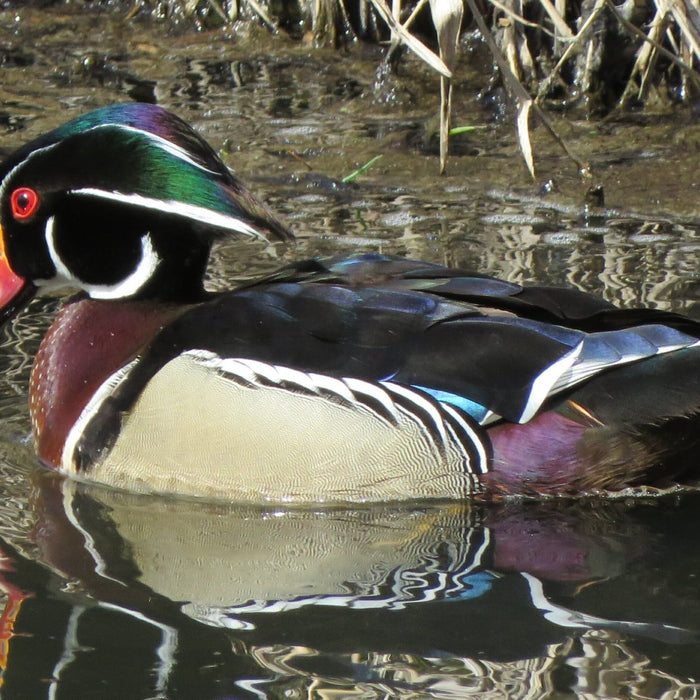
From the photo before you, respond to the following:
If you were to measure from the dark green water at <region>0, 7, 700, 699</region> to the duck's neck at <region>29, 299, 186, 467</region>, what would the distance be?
0.19 m

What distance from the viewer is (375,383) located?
3.87m

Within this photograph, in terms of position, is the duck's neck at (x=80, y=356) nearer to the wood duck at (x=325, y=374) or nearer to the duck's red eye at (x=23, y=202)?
the wood duck at (x=325, y=374)

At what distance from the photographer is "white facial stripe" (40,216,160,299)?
4230 millimetres

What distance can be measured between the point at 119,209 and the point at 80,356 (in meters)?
0.48

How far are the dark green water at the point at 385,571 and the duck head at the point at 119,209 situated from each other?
644 mm

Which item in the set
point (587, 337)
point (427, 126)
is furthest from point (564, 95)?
point (587, 337)

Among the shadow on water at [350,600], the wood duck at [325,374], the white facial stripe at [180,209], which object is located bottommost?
the shadow on water at [350,600]

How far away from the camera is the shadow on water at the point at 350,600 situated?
3.05 meters

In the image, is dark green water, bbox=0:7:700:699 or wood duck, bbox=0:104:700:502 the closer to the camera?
dark green water, bbox=0:7:700:699

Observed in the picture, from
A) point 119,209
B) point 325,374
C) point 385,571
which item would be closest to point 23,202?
point 119,209

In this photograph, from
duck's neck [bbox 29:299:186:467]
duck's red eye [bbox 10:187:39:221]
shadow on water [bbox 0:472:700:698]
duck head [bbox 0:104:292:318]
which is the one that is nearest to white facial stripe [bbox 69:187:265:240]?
duck head [bbox 0:104:292:318]

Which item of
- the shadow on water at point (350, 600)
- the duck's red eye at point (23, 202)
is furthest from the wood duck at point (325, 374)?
the shadow on water at point (350, 600)

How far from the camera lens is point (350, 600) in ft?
11.3

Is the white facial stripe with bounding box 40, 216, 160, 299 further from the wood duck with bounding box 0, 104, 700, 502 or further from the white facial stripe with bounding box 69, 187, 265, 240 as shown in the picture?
→ the white facial stripe with bounding box 69, 187, 265, 240
